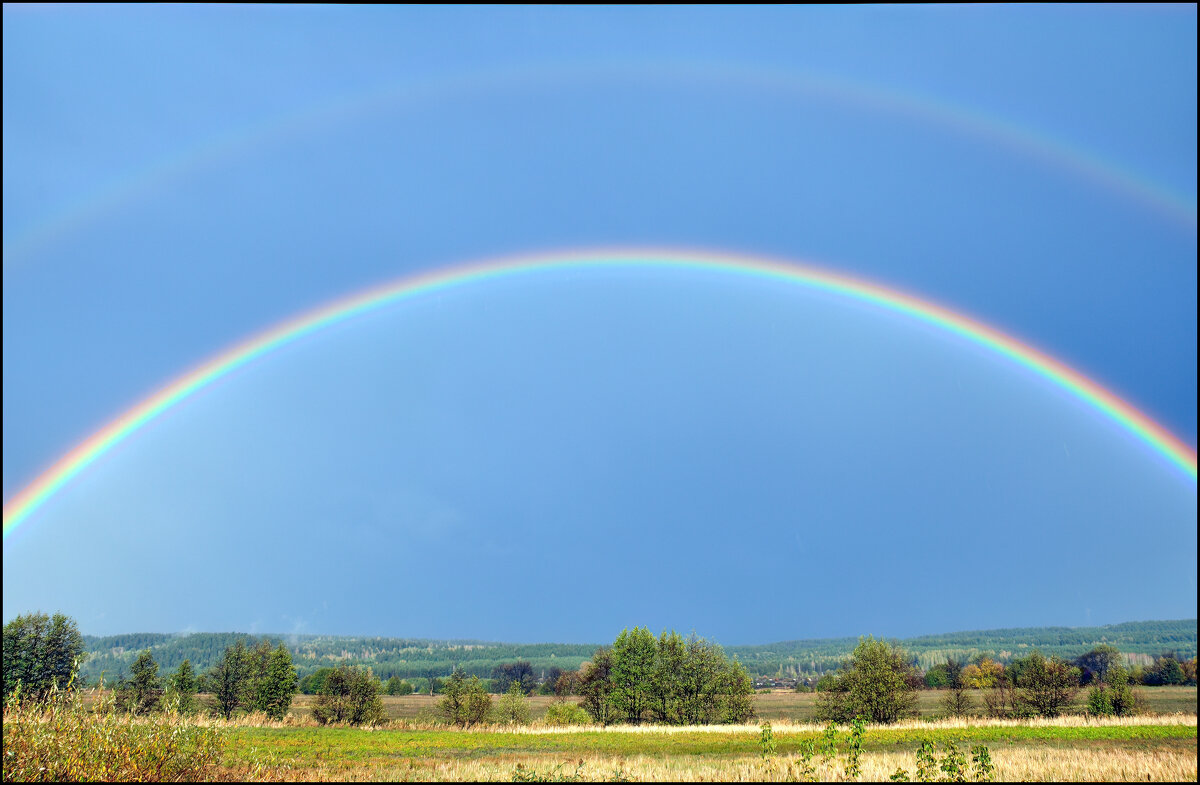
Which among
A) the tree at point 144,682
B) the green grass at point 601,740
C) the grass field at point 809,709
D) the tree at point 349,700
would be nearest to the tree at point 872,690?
the grass field at point 809,709

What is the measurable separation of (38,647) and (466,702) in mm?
45627

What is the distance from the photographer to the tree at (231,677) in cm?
8262

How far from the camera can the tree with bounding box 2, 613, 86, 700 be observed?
67188 mm

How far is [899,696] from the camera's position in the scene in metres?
64.3

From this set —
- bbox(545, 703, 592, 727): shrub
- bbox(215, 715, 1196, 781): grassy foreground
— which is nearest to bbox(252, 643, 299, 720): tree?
bbox(545, 703, 592, 727): shrub

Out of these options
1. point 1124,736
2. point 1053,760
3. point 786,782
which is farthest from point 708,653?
point 786,782

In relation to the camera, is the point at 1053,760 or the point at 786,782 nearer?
the point at 786,782

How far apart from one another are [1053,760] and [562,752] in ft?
72.5

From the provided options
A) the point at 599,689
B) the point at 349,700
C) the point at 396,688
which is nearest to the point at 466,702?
the point at 349,700

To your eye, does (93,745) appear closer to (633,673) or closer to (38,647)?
(633,673)

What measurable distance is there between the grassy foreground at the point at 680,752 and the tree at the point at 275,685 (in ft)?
103

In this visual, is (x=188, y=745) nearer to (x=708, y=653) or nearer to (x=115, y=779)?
(x=115, y=779)

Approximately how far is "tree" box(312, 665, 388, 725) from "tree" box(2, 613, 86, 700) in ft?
83.0

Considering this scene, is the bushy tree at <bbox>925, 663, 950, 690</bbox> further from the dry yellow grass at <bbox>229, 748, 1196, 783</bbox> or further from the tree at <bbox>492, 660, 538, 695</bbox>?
the dry yellow grass at <bbox>229, 748, 1196, 783</bbox>
